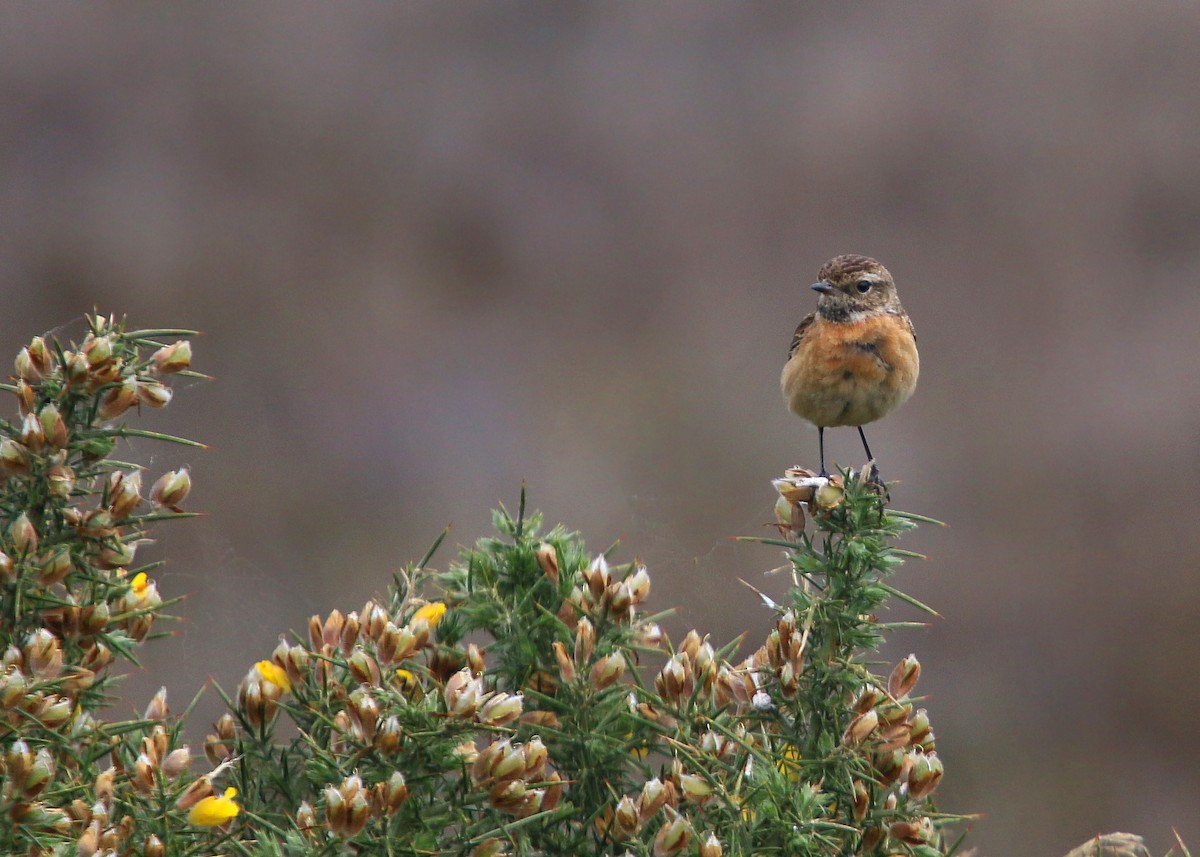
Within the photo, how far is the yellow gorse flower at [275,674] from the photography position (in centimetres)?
238

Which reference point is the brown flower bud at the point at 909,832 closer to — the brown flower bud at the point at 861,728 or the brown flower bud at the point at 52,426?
the brown flower bud at the point at 861,728

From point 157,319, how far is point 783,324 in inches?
209

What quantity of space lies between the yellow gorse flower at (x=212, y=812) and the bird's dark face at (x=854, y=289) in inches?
124

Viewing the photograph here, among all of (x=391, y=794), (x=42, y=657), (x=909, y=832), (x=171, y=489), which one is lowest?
(x=909, y=832)

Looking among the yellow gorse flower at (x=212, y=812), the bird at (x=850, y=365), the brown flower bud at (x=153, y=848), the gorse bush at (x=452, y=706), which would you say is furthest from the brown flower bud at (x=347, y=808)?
the bird at (x=850, y=365)

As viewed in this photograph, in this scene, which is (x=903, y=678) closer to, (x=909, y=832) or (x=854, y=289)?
(x=909, y=832)

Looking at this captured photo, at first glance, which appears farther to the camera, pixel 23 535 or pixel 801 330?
pixel 801 330

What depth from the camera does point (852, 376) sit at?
4395 millimetres

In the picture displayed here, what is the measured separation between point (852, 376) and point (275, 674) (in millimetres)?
2551

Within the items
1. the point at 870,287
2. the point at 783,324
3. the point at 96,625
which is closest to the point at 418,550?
the point at 783,324

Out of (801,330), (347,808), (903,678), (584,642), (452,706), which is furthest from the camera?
(801,330)

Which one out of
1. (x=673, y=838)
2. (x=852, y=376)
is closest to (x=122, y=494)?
(x=673, y=838)

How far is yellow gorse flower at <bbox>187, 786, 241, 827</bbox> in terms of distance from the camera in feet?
6.84

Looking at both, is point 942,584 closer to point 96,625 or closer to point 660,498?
point 660,498
